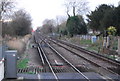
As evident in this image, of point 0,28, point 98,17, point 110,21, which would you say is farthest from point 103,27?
point 0,28

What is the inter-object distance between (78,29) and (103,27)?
17822 millimetres

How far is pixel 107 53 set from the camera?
24484mm

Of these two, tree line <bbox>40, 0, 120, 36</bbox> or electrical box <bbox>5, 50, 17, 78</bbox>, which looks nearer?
electrical box <bbox>5, 50, 17, 78</bbox>

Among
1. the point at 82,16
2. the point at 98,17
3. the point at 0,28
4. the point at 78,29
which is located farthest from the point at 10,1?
the point at 82,16

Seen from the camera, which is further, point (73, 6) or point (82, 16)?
point (82, 16)

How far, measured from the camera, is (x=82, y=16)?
247ft

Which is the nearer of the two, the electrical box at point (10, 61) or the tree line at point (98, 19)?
the electrical box at point (10, 61)

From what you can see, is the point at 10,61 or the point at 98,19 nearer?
the point at 10,61

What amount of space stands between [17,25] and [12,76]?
96.0ft

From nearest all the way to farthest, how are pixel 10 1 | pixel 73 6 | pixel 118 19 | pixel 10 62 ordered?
pixel 10 62
pixel 10 1
pixel 118 19
pixel 73 6

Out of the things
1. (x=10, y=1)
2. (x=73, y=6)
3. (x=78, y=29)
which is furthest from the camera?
(x=73, y=6)

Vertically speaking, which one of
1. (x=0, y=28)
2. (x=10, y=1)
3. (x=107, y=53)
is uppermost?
(x=10, y=1)

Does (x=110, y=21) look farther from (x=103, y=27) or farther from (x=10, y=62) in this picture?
(x=10, y=62)

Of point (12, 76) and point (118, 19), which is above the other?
point (118, 19)
